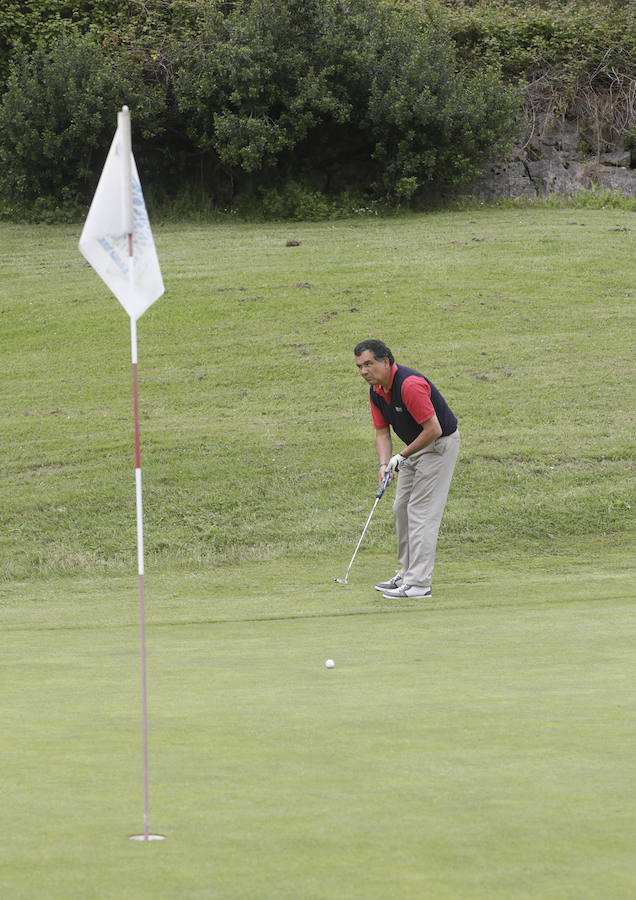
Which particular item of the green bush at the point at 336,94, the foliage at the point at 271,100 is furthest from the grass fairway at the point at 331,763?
the foliage at the point at 271,100

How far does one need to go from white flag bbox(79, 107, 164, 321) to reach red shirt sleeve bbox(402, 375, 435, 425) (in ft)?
17.2

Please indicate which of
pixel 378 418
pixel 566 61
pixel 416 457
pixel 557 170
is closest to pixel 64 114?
pixel 557 170

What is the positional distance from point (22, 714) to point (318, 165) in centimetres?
2593

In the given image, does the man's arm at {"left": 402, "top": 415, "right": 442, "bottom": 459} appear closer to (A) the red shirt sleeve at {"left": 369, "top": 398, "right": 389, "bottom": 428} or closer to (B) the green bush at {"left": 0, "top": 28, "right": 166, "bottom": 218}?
(A) the red shirt sleeve at {"left": 369, "top": 398, "right": 389, "bottom": 428}

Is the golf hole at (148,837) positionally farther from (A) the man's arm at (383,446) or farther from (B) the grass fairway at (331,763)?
(A) the man's arm at (383,446)

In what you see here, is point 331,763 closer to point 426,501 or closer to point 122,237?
point 122,237

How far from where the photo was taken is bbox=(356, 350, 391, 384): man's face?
9.69 metres

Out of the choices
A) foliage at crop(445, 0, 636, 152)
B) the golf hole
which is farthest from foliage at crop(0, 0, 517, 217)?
the golf hole

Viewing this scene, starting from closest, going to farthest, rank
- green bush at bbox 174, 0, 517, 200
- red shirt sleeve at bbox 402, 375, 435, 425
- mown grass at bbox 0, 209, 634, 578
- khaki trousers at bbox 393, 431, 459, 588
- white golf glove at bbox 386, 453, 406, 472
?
red shirt sleeve at bbox 402, 375, 435, 425 → white golf glove at bbox 386, 453, 406, 472 → khaki trousers at bbox 393, 431, 459, 588 → mown grass at bbox 0, 209, 634, 578 → green bush at bbox 174, 0, 517, 200

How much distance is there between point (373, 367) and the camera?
32.0 feet

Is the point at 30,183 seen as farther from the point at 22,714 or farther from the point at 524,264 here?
the point at 22,714

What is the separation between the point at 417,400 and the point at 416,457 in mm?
726

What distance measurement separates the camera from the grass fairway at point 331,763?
3146 mm

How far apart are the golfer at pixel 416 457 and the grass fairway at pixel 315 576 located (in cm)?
44
